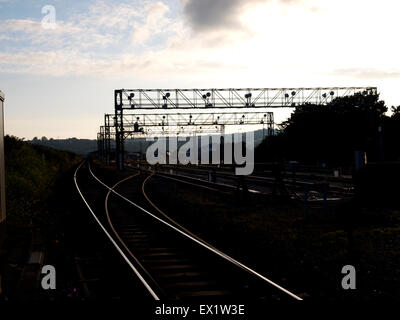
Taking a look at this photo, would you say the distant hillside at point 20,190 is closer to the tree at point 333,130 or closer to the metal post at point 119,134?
the metal post at point 119,134

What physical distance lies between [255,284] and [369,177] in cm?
885

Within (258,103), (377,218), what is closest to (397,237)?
(377,218)

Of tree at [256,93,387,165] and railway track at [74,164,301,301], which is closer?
railway track at [74,164,301,301]

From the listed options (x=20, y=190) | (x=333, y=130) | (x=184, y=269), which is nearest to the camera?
(x=184, y=269)

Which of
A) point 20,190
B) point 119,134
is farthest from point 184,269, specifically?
point 119,134

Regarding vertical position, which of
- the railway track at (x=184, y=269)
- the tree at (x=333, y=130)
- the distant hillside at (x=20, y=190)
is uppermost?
the tree at (x=333, y=130)

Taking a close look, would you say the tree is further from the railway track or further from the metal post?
the railway track

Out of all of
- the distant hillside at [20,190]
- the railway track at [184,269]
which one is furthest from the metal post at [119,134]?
the railway track at [184,269]

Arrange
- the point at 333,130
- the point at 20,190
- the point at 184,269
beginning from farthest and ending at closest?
the point at 333,130
the point at 20,190
the point at 184,269

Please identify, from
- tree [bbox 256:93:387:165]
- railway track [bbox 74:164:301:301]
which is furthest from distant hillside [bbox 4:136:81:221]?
tree [bbox 256:93:387:165]

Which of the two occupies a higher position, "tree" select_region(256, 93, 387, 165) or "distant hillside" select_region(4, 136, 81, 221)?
"tree" select_region(256, 93, 387, 165)

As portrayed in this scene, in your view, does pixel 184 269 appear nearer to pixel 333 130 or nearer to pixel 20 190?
pixel 20 190

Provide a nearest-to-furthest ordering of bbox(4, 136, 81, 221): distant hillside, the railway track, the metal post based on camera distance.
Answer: the railway track
bbox(4, 136, 81, 221): distant hillside
the metal post
